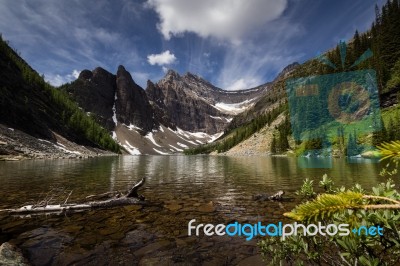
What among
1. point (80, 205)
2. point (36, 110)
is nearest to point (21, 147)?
point (36, 110)

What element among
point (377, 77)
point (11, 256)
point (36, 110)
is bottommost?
point (11, 256)

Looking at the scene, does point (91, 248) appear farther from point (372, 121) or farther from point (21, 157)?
→ point (372, 121)

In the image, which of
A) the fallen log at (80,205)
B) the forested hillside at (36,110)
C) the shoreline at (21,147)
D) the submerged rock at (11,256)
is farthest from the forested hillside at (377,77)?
the forested hillside at (36,110)

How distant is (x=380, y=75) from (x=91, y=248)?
139 meters

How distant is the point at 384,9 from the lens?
14000cm

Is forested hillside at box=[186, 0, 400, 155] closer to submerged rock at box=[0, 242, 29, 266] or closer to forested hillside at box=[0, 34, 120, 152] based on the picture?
A: submerged rock at box=[0, 242, 29, 266]

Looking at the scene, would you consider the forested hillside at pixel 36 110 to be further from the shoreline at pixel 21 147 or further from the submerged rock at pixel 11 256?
the submerged rock at pixel 11 256

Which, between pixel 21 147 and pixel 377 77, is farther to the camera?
pixel 377 77

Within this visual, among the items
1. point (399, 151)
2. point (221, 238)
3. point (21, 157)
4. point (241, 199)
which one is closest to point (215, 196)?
point (241, 199)

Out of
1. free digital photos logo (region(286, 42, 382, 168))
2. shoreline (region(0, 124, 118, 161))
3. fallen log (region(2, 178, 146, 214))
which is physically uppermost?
free digital photos logo (region(286, 42, 382, 168))

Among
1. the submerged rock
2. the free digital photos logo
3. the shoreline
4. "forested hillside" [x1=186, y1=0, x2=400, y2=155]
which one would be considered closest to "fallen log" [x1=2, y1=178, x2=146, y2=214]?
the submerged rock

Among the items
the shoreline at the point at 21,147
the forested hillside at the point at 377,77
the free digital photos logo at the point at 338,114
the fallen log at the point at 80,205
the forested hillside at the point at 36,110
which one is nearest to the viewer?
the fallen log at the point at 80,205

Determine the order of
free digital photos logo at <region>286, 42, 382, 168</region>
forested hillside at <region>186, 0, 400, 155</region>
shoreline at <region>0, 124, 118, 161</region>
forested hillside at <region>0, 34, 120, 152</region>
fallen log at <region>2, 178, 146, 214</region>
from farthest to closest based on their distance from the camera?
forested hillside at <region>0, 34, 120, 152</region>
free digital photos logo at <region>286, 42, 382, 168</region>
forested hillside at <region>186, 0, 400, 155</region>
shoreline at <region>0, 124, 118, 161</region>
fallen log at <region>2, 178, 146, 214</region>

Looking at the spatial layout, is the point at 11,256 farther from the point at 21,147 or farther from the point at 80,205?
the point at 21,147
